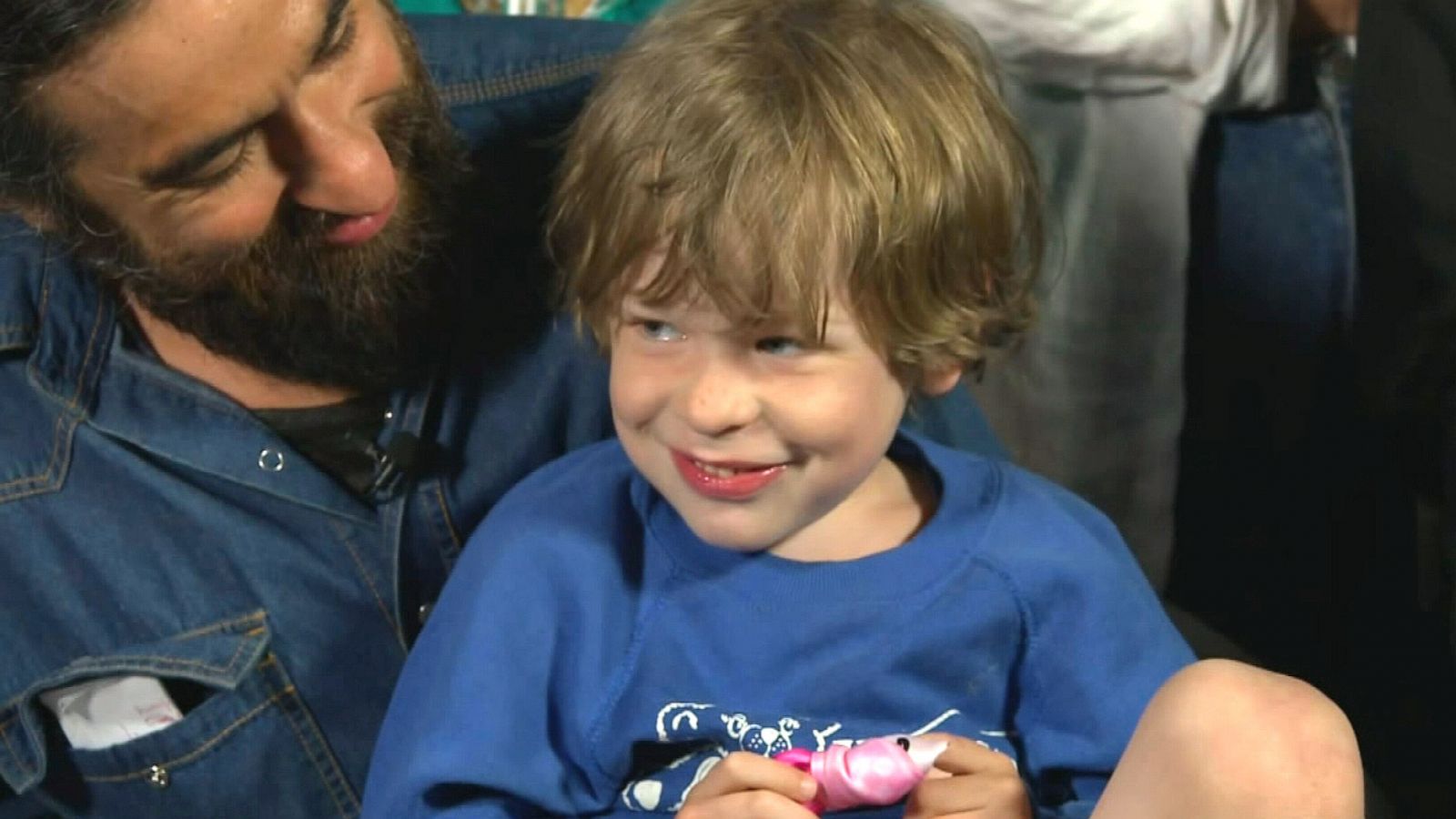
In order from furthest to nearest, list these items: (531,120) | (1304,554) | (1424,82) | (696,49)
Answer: (1304,554) → (531,120) → (1424,82) → (696,49)

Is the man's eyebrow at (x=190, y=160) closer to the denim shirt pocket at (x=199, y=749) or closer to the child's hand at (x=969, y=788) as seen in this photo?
the denim shirt pocket at (x=199, y=749)

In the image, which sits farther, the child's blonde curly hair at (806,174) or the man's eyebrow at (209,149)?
the man's eyebrow at (209,149)

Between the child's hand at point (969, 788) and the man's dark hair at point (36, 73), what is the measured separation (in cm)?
74

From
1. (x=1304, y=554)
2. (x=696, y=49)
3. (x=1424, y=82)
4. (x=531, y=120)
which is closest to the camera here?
(x=696, y=49)

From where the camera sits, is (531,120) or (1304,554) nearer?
(531,120)

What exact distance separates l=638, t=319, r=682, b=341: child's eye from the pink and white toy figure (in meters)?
0.28

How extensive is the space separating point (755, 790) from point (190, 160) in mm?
605

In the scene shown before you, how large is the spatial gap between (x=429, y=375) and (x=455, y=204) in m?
0.15

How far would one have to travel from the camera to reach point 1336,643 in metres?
1.84

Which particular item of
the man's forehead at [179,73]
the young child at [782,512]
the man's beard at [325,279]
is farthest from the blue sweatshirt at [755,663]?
the man's forehead at [179,73]

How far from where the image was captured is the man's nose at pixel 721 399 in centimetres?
102

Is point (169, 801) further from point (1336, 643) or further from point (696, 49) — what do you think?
point (1336, 643)

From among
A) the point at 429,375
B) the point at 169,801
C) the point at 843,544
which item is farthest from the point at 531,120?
the point at 169,801

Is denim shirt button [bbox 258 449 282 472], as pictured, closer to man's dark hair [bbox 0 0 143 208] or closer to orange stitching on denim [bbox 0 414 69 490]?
orange stitching on denim [bbox 0 414 69 490]
